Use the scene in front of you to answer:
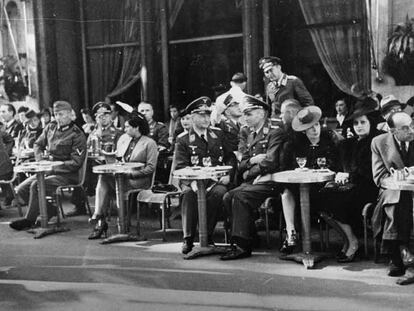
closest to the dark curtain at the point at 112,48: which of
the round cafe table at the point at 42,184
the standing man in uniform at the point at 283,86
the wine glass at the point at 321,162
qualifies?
the round cafe table at the point at 42,184

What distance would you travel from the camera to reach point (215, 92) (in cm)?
1014

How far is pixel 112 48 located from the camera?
11453mm

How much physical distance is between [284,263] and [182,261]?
3.10 ft

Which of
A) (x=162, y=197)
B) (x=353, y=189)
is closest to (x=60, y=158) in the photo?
(x=162, y=197)

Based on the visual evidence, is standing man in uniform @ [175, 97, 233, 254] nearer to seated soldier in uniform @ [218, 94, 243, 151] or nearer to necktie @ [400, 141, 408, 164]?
seated soldier in uniform @ [218, 94, 243, 151]

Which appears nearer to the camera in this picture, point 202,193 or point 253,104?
point 202,193

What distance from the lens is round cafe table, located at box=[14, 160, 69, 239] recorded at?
6.80 meters

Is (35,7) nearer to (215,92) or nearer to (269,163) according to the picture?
(215,92)

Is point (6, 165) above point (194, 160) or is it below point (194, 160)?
below

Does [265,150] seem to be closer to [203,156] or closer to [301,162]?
[301,162]

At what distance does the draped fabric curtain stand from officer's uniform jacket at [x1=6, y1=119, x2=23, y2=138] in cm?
503

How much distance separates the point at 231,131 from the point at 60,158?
227cm

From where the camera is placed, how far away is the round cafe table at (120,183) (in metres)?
6.32

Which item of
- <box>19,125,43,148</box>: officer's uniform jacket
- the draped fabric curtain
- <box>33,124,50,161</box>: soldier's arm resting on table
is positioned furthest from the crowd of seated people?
<box>19,125,43,148</box>: officer's uniform jacket
